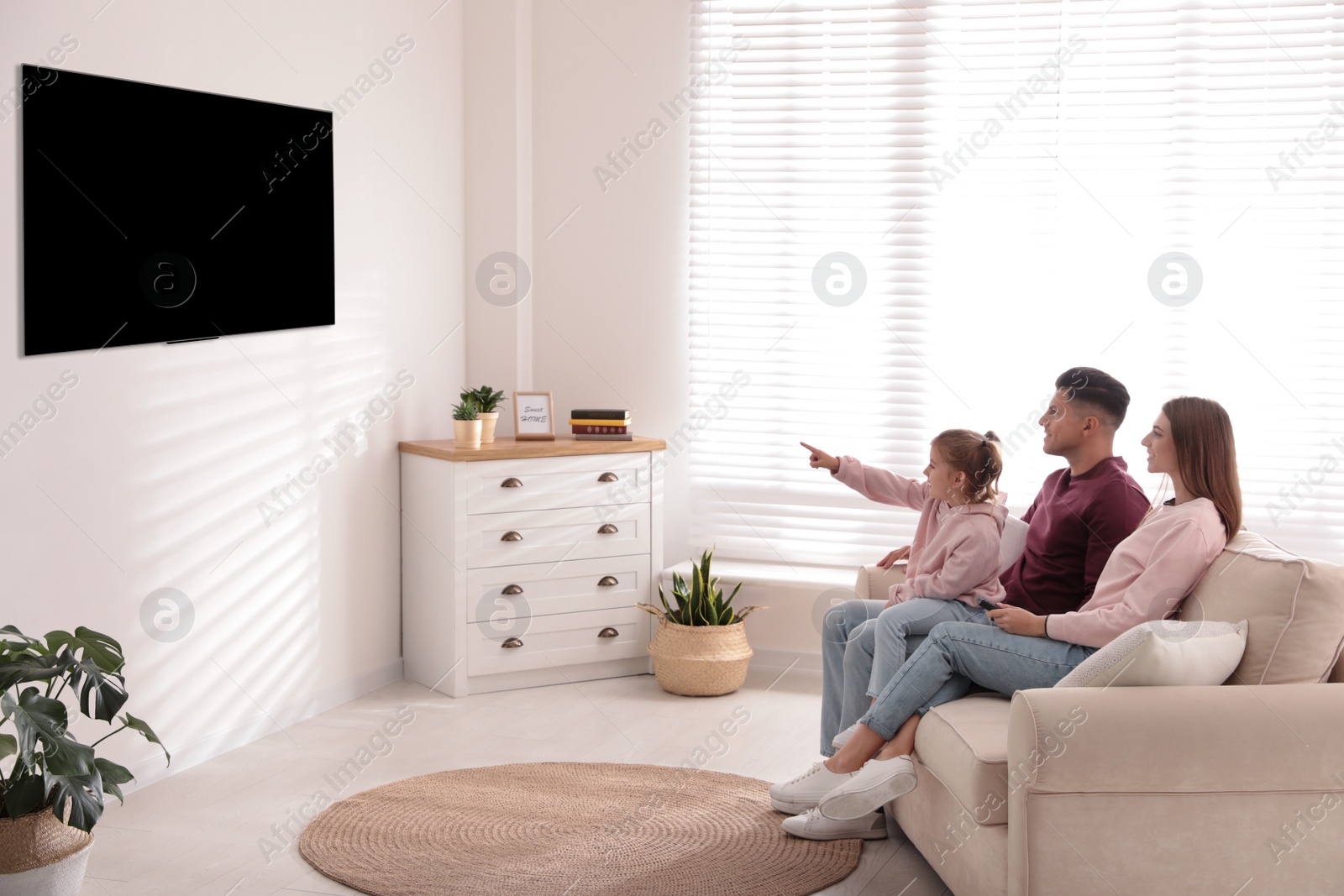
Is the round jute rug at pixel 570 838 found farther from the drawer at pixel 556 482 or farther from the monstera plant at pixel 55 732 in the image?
the drawer at pixel 556 482

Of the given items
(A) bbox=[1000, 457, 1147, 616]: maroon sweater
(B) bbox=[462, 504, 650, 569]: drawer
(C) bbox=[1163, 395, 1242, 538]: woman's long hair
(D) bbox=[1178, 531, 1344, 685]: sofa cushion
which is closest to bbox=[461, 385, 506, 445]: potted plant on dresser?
(B) bbox=[462, 504, 650, 569]: drawer

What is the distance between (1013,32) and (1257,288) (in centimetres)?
120

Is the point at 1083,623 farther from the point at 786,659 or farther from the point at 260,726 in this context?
the point at 260,726

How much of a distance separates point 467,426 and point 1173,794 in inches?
105

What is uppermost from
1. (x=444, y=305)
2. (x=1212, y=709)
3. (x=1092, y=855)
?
(x=444, y=305)

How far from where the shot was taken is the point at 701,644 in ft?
13.6

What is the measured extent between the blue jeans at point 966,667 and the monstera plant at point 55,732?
1.56 meters

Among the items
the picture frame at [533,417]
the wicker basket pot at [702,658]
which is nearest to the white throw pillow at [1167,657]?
the wicker basket pot at [702,658]

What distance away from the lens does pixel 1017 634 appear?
2734 millimetres

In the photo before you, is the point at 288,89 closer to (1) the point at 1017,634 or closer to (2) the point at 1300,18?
(1) the point at 1017,634

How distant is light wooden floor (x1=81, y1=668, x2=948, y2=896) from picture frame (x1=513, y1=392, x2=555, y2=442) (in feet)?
2.96

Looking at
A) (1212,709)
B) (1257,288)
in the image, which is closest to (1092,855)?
(1212,709)

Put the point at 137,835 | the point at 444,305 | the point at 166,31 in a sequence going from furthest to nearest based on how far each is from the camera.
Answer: the point at 444,305
the point at 166,31
the point at 137,835

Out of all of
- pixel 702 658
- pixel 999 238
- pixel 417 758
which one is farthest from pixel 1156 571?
pixel 417 758
